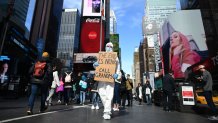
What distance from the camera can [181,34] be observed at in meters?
50.3

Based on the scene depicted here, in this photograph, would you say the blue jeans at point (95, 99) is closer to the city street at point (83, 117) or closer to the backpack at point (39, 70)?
the city street at point (83, 117)

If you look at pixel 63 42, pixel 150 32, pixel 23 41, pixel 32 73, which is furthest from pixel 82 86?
pixel 63 42

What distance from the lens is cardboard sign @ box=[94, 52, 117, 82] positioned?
5.59 metres

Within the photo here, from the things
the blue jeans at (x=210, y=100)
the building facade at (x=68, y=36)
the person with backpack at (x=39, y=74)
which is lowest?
the blue jeans at (x=210, y=100)

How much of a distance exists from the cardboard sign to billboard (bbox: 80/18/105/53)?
50734 millimetres

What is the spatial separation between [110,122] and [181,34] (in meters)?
Answer: 49.4

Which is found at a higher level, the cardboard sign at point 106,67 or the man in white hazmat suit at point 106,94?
the cardboard sign at point 106,67

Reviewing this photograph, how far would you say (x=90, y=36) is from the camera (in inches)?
2243

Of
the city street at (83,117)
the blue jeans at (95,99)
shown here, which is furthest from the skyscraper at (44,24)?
the city street at (83,117)

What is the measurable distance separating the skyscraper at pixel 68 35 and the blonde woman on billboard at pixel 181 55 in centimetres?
7332

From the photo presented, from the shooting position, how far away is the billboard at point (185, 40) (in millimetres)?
48156

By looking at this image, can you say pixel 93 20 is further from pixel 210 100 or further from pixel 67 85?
pixel 210 100

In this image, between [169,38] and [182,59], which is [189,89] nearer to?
[182,59]

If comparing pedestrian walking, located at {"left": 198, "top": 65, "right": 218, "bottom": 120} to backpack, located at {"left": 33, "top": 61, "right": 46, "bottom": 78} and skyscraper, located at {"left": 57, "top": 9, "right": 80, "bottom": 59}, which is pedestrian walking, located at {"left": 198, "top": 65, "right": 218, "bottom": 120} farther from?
skyscraper, located at {"left": 57, "top": 9, "right": 80, "bottom": 59}
